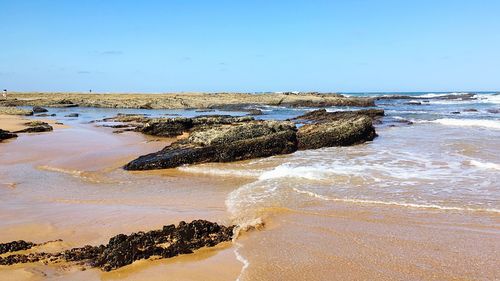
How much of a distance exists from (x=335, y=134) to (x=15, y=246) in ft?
36.2

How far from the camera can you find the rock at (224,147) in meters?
11.4

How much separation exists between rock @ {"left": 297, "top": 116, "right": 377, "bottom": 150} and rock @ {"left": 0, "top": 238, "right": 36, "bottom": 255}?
9.53m

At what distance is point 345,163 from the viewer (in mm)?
11070

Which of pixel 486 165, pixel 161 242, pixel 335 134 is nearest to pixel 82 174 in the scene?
pixel 161 242

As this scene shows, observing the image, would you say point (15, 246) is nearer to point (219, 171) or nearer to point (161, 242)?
point (161, 242)

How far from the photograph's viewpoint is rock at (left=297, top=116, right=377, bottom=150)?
46.0 ft

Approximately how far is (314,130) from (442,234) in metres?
9.24

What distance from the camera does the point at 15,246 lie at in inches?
208

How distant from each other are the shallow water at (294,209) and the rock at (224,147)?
20.2 inches

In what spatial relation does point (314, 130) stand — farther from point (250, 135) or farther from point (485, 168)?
point (485, 168)

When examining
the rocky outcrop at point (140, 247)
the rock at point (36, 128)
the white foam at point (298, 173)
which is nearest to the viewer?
the rocky outcrop at point (140, 247)

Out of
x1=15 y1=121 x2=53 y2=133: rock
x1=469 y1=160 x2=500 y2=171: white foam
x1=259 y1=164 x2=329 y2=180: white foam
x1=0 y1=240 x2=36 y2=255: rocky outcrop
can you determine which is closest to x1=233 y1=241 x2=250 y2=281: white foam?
x1=0 y1=240 x2=36 y2=255: rocky outcrop

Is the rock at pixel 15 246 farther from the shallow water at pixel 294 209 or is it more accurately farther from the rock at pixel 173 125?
the rock at pixel 173 125

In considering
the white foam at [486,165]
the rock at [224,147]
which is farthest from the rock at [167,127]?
the white foam at [486,165]
